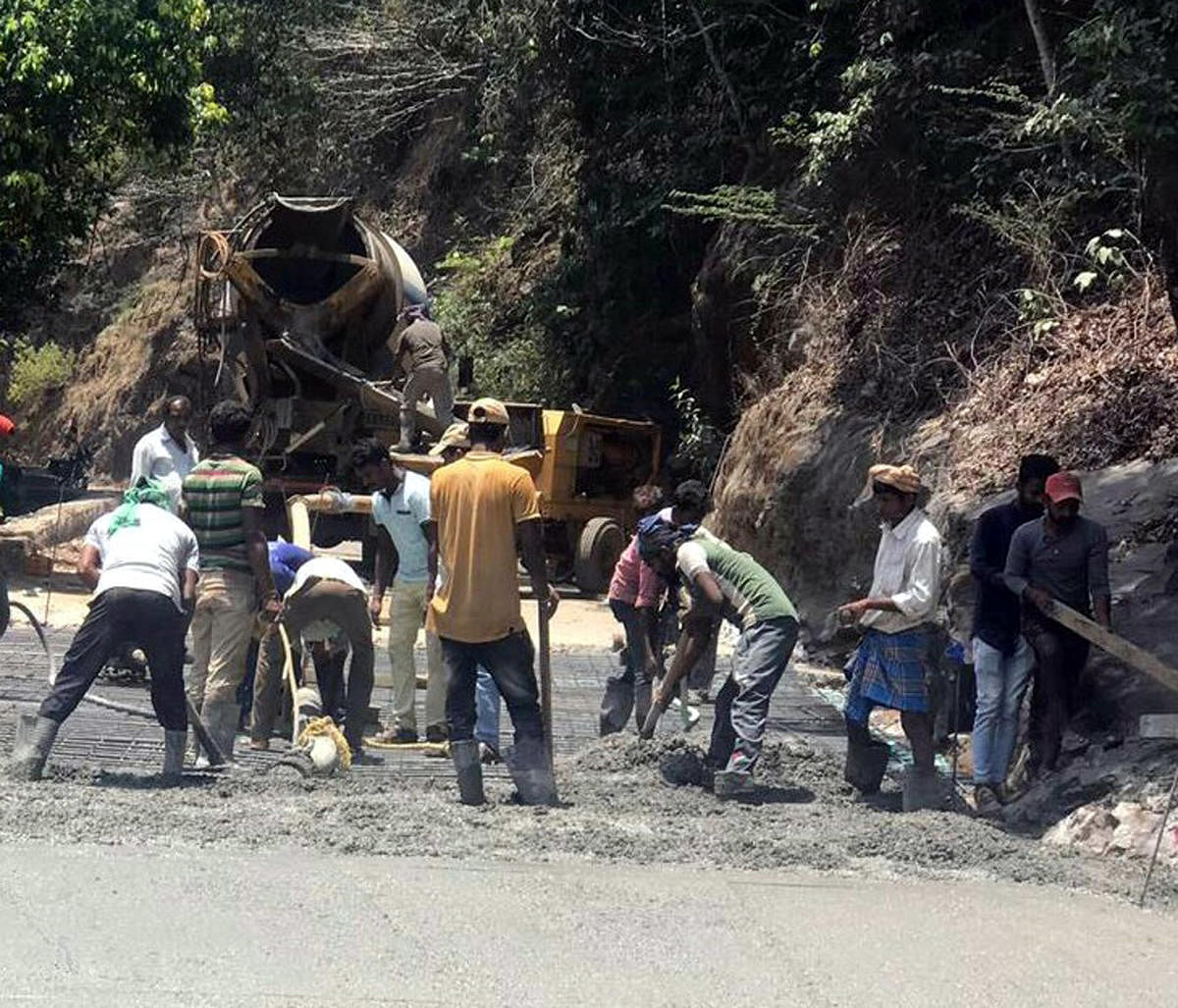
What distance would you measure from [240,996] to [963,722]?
5.17 m

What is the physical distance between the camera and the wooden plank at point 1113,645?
687 centimetres

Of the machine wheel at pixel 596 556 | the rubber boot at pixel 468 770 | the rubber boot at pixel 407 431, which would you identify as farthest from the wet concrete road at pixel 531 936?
the machine wheel at pixel 596 556

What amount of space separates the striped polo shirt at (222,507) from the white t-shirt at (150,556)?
1.16 ft

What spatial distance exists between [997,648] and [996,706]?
0.28 meters

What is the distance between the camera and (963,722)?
30.0ft

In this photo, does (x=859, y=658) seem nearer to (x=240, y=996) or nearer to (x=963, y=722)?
(x=963, y=722)

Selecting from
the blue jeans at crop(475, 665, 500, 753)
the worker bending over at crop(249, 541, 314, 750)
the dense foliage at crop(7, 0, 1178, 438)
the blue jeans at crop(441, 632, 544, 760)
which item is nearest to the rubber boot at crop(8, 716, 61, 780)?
the worker bending over at crop(249, 541, 314, 750)

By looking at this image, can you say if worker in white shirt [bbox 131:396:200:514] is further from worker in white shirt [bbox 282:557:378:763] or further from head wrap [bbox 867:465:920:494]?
head wrap [bbox 867:465:920:494]

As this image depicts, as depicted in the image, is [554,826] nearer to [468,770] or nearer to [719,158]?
[468,770]

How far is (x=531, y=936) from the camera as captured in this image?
18.2ft

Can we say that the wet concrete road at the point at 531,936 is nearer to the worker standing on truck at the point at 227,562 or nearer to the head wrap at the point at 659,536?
the worker standing on truck at the point at 227,562

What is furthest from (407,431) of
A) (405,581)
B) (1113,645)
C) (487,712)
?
(1113,645)

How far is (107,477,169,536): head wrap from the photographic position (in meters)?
7.69

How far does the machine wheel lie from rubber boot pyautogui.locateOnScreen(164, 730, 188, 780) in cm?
1090
